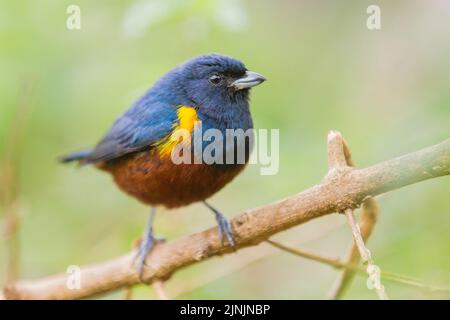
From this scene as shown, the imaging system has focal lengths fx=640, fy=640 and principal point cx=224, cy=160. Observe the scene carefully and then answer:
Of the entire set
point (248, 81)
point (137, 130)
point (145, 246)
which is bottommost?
point (145, 246)

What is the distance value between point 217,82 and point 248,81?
0.65 feet

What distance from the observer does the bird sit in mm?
3568

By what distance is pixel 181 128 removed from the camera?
11.8 ft

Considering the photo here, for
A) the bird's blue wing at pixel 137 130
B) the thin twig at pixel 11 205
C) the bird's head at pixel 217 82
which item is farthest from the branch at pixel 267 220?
the bird's head at pixel 217 82

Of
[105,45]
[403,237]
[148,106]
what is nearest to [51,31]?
[105,45]

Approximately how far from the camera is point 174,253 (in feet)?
11.6

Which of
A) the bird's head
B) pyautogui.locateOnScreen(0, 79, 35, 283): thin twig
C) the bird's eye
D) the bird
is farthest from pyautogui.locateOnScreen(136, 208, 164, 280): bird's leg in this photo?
the bird's eye

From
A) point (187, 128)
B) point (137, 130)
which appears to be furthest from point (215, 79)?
point (137, 130)

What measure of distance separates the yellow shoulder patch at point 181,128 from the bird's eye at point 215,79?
0.20 meters

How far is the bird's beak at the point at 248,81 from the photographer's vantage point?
11.9 feet

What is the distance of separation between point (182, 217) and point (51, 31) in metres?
1.74

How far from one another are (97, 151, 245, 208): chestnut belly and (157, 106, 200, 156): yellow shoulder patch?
0.05m

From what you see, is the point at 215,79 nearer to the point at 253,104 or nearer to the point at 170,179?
the point at 170,179

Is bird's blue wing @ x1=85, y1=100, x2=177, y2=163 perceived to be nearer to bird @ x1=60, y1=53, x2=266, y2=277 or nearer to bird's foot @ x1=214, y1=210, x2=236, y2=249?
bird @ x1=60, y1=53, x2=266, y2=277
